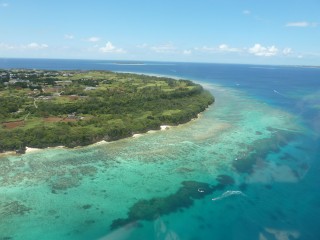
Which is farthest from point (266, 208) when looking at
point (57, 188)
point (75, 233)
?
point (57, 188)

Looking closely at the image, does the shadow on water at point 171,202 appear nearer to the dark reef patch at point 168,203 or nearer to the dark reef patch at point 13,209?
the dark reef patch at point 168,203

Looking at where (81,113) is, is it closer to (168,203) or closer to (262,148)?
(262,148)

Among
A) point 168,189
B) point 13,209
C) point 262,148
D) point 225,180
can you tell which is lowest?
point 13,209

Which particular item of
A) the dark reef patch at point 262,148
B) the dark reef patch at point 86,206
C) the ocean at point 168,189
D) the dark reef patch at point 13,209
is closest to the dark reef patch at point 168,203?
the ocean at point 168,189

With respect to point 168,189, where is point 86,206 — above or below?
below

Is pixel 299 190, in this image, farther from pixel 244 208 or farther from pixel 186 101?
pixel 186 101

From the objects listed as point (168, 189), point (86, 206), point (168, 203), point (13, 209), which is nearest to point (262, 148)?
point (168, 189)

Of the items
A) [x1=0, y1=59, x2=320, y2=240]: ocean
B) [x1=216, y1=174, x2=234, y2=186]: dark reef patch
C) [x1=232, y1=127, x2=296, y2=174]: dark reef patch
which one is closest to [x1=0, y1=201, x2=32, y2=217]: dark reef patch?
[x1=0, y1=59, x2=320, y2=240]: ocean

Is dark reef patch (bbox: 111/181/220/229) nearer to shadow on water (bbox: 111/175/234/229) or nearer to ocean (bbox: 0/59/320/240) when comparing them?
shadow on water (bbox: 111/175/234/229)
